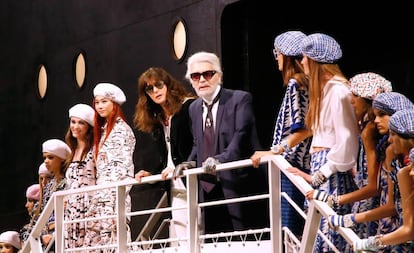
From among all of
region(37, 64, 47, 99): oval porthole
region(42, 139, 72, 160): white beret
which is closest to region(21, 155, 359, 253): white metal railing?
region(42, 139, 72, 160): white beret

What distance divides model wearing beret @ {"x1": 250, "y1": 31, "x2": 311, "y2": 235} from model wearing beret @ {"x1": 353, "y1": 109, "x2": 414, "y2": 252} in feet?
3.42

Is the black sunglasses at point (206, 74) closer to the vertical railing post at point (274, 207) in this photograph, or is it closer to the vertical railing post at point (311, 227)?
the vertical railing post at point (274, 207)

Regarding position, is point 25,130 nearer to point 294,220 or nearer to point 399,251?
point 294,220

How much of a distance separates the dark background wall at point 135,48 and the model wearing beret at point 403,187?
3265 millimetres

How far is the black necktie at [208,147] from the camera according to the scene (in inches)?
262

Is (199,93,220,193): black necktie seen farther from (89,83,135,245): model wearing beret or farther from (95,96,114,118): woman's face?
(95,96,114,118): woman's face

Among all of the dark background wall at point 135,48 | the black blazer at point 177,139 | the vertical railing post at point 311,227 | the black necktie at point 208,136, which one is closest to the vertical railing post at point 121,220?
the black blazer at point 177,139

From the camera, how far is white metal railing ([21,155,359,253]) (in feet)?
17.1

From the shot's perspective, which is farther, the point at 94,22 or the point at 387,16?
the point at 94,22

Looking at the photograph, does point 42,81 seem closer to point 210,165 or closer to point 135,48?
point 135,48

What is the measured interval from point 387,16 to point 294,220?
2.95 metres

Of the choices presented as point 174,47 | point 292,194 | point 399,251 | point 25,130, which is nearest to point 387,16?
point 174,47

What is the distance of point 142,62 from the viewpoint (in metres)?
9.41

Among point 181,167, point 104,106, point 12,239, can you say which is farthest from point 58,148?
point 181,167
